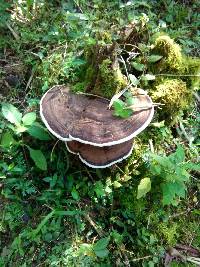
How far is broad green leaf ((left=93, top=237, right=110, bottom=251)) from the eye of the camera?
3271mm

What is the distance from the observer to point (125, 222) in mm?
3559

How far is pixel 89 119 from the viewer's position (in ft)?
10.4

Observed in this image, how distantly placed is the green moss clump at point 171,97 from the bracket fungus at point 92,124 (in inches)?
16.5

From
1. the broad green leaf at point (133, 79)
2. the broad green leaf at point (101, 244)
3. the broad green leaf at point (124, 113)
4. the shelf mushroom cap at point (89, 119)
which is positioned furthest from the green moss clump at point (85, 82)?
the broad green leaf at point (101, 244)

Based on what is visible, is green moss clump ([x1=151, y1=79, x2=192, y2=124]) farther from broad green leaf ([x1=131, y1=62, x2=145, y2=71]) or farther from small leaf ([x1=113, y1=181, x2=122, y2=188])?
small leaf ([x1=113, y1=181, x2=122, y2=188])

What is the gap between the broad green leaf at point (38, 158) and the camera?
137 inches

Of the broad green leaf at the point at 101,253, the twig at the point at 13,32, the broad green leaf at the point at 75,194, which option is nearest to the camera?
the broad green leaf at the point at 101,253

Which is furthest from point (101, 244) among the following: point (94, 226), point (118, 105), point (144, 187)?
point (118, 105)

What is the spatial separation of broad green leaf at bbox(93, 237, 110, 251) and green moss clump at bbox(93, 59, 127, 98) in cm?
128

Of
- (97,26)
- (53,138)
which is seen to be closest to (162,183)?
(53,138)

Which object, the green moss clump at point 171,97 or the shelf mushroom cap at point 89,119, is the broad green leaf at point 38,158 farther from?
the green moss clump at point 171,97

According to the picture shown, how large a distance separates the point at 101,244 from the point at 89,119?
3.60 ft

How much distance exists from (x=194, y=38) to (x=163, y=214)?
7.73 ft

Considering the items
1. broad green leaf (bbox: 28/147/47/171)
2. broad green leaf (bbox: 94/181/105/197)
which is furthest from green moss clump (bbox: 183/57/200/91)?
broad green leaf (bbox: 28/147/47/171)
